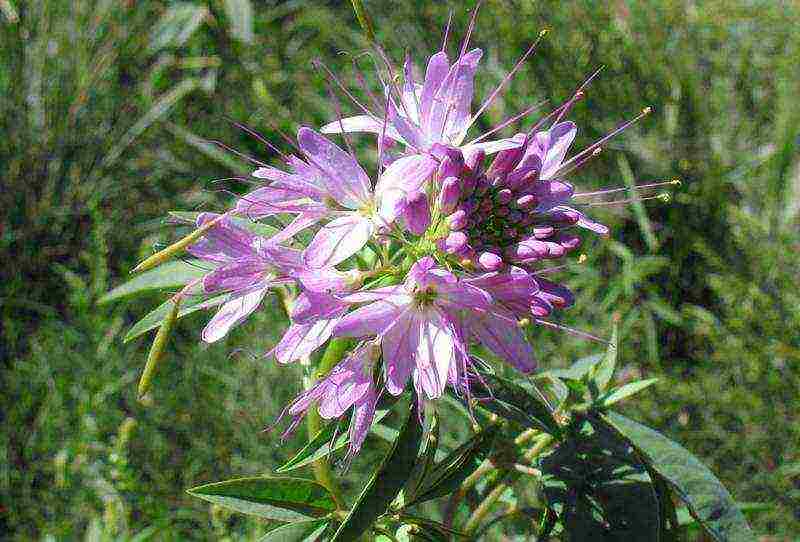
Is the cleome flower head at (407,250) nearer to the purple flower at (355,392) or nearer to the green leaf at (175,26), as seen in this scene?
the purple flower at (355,392)

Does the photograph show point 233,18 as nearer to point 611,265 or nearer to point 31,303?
point 31,303

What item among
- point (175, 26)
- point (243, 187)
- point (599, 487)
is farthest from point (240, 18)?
point (599, 487)

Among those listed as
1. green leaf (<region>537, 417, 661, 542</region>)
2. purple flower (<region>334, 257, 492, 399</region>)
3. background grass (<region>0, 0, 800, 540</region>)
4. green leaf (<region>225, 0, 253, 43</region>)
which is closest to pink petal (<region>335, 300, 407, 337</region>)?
purple flower (<region>334, 257, 492, 399</region>)

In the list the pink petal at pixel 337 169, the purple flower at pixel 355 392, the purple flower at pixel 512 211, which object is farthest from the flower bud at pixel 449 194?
the purple flower at pixel 355 392

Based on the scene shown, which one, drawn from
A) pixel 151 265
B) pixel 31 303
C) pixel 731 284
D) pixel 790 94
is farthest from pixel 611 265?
pixel 151 265

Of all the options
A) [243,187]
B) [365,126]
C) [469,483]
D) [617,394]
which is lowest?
[243,187]

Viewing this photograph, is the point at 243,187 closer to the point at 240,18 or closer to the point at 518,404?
the point at 240,18
